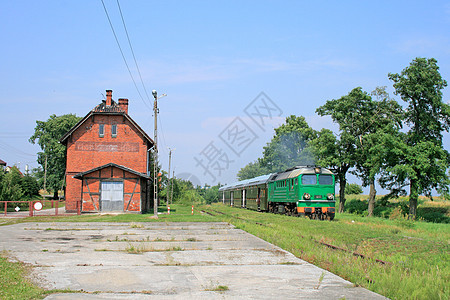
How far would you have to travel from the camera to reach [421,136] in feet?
126

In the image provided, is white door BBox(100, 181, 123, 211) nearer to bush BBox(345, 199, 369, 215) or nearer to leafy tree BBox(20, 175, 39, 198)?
leafy tree BBox(20, 175, 39, 198)

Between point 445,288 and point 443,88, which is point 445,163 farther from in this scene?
point 445,288

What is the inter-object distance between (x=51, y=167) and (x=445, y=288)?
74.4 meters

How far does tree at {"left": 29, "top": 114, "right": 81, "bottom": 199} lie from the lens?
72.8m

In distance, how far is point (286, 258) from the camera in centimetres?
1118

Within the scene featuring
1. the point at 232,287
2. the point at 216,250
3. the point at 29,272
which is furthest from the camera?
the point at 216,250

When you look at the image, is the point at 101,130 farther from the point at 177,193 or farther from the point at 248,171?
the point at 248,171

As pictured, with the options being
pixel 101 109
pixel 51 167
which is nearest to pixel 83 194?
pixel 101 109

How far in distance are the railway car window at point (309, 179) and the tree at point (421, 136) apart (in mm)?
12217

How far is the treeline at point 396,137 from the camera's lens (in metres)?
36.3

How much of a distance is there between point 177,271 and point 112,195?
94.4ft

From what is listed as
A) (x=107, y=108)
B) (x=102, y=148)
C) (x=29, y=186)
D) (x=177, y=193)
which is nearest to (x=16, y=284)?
(x=102, y=148)

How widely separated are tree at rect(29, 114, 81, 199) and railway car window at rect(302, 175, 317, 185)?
55051 millimetres

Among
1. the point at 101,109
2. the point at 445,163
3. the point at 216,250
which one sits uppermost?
the point at 101,109
